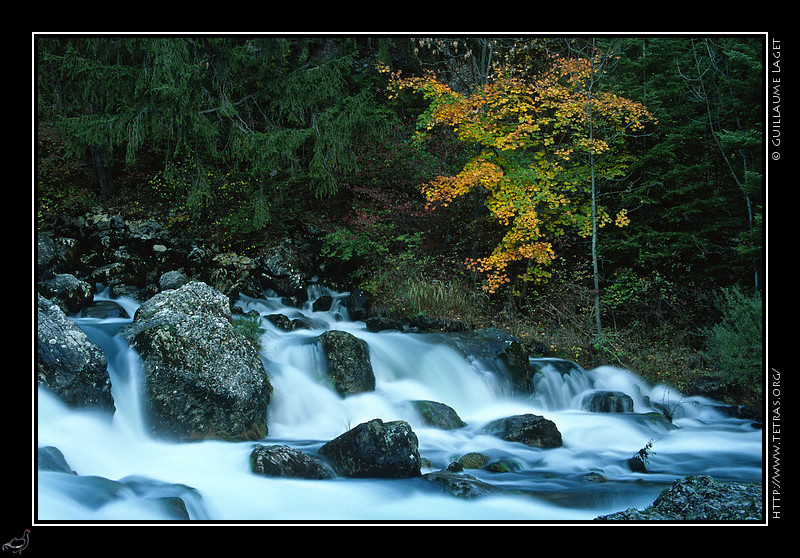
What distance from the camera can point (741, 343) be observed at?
7.62m

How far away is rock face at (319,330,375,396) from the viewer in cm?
730

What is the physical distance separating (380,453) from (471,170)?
5.14 metres

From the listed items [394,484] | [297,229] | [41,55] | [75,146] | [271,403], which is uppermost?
[41,55]

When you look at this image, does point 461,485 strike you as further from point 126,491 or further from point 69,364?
point 69,364

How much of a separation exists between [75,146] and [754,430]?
11.4m

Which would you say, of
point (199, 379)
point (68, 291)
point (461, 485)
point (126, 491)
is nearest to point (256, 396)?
point (199, 379)

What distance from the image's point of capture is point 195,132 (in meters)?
10.7

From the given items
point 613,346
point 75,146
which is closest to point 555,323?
point 613,346

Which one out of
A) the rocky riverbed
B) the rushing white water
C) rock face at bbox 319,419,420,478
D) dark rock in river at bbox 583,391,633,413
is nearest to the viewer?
the rushing white water

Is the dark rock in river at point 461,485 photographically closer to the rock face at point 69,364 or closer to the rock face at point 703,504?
the rock face at point 703,504

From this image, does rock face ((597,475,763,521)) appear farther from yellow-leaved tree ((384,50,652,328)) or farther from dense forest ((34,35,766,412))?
yellow-leaved tree ((384,50,652,328))
